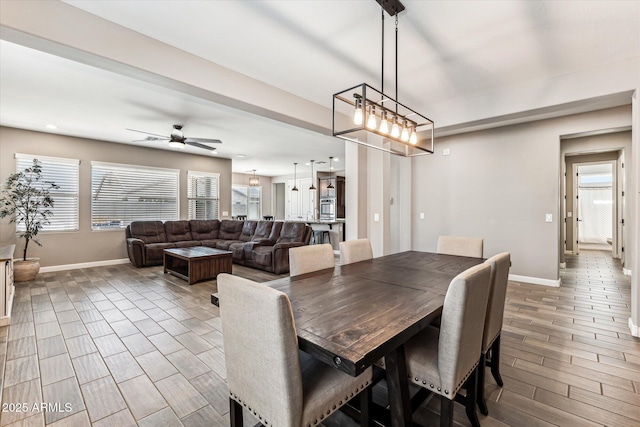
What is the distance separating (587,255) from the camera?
7.22m

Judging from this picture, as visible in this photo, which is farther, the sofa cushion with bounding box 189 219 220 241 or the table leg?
the sofa cushion with bounding box 189 219 220 241

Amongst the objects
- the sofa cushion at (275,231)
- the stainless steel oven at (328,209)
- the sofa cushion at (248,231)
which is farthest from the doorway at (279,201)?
the sofa cushion at (275,231)

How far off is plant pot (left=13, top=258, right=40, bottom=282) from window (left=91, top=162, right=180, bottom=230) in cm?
138

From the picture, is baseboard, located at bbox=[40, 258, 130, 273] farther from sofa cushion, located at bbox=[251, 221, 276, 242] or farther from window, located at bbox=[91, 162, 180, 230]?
sofa cushion, located at bbox=[251, 221, 276, 242]

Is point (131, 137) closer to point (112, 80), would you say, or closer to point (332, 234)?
point (112, 80)

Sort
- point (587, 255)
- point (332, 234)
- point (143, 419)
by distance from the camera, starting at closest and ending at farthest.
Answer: point (143, 419), point (587, 255), point (332, 234)

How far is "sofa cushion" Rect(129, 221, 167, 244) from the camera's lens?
6180 mm

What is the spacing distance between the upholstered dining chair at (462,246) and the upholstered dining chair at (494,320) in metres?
1.06

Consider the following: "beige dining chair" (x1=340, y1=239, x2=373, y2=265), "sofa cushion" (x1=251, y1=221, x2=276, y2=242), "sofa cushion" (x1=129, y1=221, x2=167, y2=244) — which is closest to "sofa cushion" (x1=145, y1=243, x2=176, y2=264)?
"sofa cushion" (x1=129, y1=221, x2=167, y2=244)

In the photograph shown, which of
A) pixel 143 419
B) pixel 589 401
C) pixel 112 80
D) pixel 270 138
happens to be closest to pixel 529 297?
pixel 589 401

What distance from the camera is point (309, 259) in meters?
2.33

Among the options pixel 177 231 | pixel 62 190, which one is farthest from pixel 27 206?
pixel 177 231

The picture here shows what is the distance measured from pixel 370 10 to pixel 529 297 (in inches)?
159

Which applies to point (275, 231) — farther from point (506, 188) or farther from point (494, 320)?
point (494, 320)
